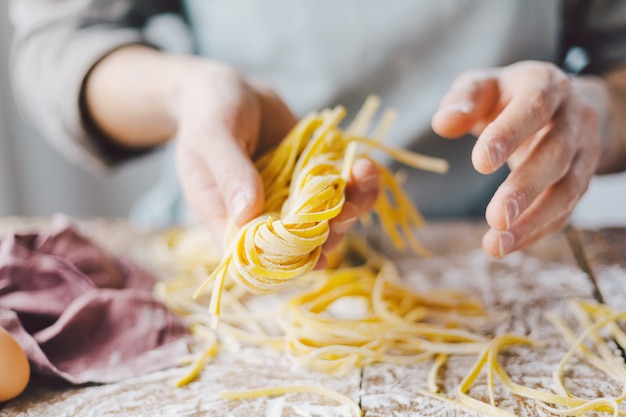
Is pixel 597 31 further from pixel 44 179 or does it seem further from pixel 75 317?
pixel 44 179

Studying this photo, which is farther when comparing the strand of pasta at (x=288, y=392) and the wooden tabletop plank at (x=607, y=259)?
the wooden tabletop plank at (x=607, y=259)

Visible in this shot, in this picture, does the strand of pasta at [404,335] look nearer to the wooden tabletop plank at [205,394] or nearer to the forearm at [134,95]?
the wooden tabletop plank at [205,394]

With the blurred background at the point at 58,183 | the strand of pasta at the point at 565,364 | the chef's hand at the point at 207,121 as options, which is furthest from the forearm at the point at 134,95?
the blurred background at the point at 58,183

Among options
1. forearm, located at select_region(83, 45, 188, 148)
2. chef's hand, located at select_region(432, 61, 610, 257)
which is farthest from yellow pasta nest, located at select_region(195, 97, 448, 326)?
forearm, located at select_region(83, 45, 188, 148)

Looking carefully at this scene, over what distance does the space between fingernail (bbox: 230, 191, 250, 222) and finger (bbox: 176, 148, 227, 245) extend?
0.07 m

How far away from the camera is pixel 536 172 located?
59cm

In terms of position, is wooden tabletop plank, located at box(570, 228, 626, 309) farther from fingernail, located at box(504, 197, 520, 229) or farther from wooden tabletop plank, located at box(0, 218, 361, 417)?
wooden tabletop plank, located at box(0, 218, 361, 417)

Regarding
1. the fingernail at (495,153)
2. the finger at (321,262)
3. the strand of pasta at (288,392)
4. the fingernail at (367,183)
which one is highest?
the fingernail at (495,153)

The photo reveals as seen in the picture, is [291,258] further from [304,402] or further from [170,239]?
[170,239]

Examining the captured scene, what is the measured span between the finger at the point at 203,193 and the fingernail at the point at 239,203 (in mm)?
72

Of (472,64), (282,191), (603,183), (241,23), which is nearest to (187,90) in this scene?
(282,191)

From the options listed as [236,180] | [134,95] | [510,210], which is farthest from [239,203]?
[134,95]

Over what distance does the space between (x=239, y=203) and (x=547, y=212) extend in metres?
0.29

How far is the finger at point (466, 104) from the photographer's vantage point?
60 cm
